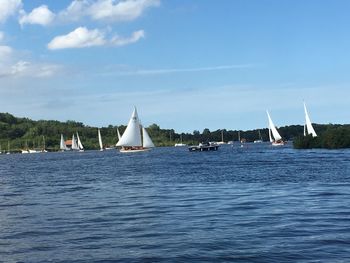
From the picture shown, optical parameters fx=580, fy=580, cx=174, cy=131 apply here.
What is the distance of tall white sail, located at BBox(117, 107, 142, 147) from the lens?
556 ft

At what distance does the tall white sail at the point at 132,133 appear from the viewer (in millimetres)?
169500

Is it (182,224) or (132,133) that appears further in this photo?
(132,133)

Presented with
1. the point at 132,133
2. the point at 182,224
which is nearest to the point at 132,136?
the point at 132,133

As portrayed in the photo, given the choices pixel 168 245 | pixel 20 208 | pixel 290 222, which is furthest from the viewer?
pixel 20 208

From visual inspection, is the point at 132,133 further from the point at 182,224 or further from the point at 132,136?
the point at 182,224

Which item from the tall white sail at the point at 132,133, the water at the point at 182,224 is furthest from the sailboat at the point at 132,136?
the water at the point at 182,224

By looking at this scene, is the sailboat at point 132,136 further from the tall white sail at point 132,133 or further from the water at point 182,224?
the water at point 182,224

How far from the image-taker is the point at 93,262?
64.4 feet

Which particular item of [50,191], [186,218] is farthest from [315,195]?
[50,191]

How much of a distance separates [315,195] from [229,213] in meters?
10.4

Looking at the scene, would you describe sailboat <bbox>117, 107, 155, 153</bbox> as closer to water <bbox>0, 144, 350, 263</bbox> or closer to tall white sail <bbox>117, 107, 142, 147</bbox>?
tall white sail <bbox>117, 107, 142, 147</bbox>

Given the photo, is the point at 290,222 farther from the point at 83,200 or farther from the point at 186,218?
the point at 83,200

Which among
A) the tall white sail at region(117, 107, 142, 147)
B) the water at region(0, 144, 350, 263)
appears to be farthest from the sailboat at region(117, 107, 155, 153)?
the water at region(0, 144, 350, 263)

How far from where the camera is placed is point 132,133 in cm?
17100
